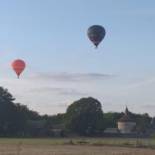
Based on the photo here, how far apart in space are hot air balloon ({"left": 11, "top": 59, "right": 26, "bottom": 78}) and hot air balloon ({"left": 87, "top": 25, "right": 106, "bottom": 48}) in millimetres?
7236

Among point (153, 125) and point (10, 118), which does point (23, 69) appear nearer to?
point (10, 118)

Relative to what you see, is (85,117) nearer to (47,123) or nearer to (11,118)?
(47,123)

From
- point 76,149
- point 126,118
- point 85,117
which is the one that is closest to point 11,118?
point 85,117

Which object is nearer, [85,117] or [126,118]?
[85,117]

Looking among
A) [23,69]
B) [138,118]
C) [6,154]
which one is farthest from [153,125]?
[6,154]

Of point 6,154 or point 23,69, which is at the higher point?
point 23,69

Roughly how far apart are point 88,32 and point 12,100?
78.0 metres

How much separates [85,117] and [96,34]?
87708 millimetres

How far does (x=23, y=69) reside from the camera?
5222cm

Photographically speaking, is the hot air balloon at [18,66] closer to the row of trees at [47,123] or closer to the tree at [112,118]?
the row of trees at [47,123]

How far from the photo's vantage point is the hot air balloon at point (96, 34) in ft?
156

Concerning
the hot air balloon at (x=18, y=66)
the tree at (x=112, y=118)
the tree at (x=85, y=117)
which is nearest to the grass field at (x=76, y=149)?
the hot air balloon at (x=18, y=66)

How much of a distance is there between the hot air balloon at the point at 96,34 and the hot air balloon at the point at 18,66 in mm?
7236

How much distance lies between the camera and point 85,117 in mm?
134500
